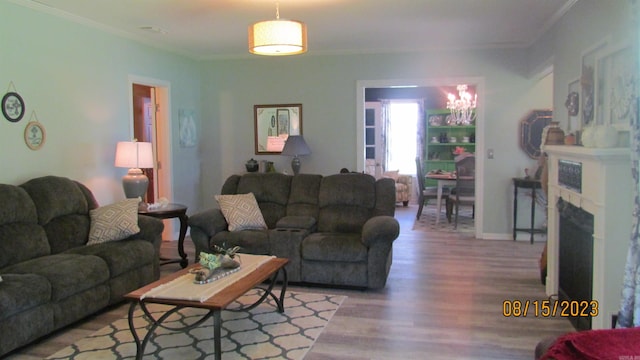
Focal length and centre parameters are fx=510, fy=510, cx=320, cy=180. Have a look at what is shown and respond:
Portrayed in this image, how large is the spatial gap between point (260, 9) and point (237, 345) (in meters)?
2.88

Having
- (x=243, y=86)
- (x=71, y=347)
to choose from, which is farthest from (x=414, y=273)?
(x=243, y=86)

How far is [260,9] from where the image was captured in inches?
179

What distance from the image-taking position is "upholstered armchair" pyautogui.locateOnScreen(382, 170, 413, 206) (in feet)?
32.6

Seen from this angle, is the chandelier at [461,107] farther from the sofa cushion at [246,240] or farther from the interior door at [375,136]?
the sofa cushion at [246,240]

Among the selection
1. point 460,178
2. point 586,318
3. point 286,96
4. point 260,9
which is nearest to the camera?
point 586,318

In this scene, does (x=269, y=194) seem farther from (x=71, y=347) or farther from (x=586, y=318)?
(x=586, y=318)

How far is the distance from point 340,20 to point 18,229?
3339 millimetres

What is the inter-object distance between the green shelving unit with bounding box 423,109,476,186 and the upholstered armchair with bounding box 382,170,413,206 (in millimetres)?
582

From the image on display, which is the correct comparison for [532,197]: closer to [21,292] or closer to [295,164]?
[295,164]

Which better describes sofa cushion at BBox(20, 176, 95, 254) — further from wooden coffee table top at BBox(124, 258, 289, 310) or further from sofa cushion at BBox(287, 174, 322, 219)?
sofa cushion at BBox(287, 174, 322, 219)

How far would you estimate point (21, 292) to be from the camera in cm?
310

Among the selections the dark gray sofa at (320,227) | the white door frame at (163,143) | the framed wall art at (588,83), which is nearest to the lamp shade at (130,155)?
the dark gray sofa at (320,227)

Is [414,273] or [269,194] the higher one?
[269,194]
